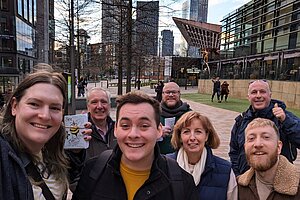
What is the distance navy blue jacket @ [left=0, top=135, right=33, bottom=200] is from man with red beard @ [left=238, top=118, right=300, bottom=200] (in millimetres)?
1656

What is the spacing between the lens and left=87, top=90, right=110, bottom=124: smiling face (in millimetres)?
3117

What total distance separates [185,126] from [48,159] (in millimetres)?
1216

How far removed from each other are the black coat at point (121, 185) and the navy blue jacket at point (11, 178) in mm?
436

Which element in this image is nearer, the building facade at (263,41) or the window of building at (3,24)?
the building facade at (263,41)

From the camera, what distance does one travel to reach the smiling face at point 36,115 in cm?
160

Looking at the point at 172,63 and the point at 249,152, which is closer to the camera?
the point at 249,152

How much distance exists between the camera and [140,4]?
13.1m

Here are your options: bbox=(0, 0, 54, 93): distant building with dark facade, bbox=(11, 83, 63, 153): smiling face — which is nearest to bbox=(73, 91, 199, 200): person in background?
bbox=(11, 83, 63, 153): smiling face

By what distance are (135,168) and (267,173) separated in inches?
45.1

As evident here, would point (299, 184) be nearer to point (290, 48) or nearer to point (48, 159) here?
point (48, 159)

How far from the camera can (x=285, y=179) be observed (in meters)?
2.08

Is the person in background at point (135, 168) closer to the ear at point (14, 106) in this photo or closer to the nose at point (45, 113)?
the nose at point (45, 113)

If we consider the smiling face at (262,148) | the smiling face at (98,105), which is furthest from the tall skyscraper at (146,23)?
the smiling face at (262,148)

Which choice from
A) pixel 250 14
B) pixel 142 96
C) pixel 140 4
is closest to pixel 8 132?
pixel 142 96
